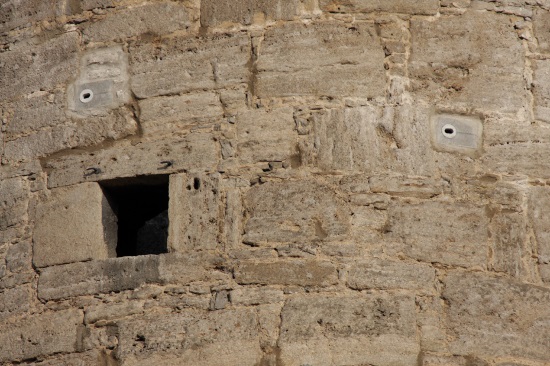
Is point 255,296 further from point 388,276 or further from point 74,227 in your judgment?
point 74,227

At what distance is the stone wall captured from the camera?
5.42 meters

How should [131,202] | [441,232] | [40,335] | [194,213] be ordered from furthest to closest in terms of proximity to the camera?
1. [131,202]
2. [40,335]
3. [194,213]
4. [441,232]

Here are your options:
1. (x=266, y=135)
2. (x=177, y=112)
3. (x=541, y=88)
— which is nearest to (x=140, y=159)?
(x=177, y=112)

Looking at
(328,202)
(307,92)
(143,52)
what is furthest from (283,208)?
(143,52)

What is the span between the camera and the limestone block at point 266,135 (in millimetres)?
5711

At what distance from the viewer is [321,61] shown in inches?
229

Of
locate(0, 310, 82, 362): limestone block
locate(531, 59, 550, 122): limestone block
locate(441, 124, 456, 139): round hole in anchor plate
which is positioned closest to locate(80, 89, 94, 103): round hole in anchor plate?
locate(0, 310, 82, 362): limestone block

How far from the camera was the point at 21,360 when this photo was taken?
19.1 ft

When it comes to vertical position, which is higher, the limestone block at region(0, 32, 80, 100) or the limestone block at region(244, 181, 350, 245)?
the limestone block at region(0, 32, 80, 100)

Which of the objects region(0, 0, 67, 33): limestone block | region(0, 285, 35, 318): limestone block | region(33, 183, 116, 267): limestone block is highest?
region(0, 0, 67, 33): limestone block

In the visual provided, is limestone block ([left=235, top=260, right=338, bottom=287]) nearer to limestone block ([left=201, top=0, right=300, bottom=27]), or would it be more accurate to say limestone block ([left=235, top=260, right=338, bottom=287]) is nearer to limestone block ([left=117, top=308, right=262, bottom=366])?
limestone block ([left=117, top=308, right=262, bottom=366])

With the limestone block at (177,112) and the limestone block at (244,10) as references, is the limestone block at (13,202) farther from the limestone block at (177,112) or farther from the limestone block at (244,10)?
the limestone block at (244,10)

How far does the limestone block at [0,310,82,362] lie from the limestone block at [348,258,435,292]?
133 cm

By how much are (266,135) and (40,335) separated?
56.4 inches
